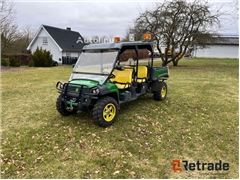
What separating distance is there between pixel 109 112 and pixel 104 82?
70 centimetres

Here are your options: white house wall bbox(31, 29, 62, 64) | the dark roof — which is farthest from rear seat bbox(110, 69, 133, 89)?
white house wall bbox(31, 29, 62, 64)

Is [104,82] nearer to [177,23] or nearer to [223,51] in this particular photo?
[177,23]

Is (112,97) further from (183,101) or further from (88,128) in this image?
(183,101)

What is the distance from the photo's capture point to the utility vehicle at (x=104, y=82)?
4.19m

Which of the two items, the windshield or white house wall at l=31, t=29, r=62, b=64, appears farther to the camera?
white house wall at l=31, t=29, r=62, b=64

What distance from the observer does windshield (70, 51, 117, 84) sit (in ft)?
15.4

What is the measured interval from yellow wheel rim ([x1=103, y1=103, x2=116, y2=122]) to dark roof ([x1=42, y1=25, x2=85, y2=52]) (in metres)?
23.4

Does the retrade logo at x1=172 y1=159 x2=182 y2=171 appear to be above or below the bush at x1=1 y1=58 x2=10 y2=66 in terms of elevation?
below

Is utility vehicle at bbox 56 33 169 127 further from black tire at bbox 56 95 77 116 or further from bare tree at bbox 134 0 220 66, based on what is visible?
bare tree at bbox 134 0 220 66

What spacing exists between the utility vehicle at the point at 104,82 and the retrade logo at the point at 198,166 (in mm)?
1735

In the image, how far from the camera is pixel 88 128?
441 cm

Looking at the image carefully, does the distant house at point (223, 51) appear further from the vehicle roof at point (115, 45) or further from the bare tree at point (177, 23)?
the vehicle roof at point (115, 45)

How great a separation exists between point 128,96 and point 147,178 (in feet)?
8.09

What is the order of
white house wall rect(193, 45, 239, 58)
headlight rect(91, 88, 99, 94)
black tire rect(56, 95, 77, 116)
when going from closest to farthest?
headlight rect(91, 88, 99, 94), black tire rect(56, 95, 77, 116), white house wall rect(193, 45, 239, 58)
